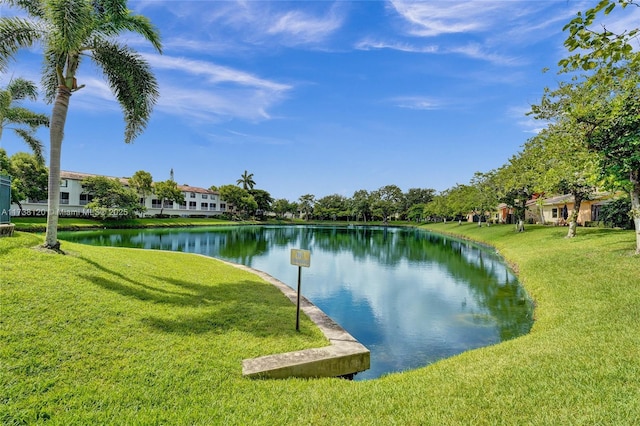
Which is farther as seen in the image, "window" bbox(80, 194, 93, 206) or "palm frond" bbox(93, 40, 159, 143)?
"window" bbox(80, 194, 93, 206)

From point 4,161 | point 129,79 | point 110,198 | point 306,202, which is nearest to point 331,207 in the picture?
point 306,202

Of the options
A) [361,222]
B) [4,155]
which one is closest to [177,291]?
[4,155]

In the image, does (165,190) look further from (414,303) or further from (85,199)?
(414,303)

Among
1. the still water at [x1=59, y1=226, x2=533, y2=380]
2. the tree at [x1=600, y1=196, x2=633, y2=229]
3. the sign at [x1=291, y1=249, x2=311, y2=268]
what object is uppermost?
the tree at [x1=600, y1=196, x2=633, y2=229]

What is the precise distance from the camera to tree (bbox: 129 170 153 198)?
5228 cm

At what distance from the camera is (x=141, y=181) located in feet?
172

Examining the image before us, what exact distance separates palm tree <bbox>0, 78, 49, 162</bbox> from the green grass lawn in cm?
860

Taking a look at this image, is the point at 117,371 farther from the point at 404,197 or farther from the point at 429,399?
the point at 404,197

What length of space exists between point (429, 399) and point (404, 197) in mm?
88236

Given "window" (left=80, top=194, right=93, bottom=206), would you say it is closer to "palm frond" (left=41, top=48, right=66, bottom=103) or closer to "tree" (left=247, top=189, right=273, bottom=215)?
"tree" (left=247, top=189, right=273, bottom=215)

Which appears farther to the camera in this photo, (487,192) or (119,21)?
(487,192)

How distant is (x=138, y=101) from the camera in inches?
385

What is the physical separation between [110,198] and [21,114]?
31.9 metres

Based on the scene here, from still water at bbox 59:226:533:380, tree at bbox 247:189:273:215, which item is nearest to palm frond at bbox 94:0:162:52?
still water at bbox 59:226:533:380
